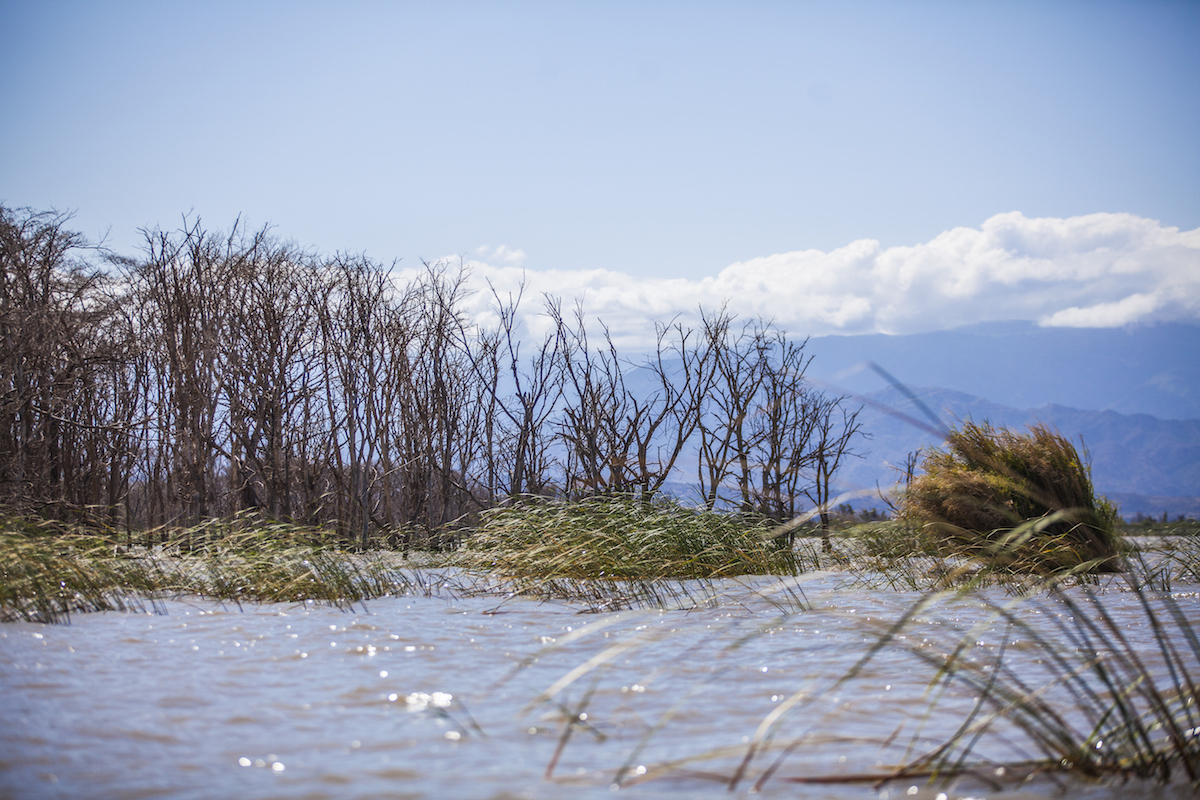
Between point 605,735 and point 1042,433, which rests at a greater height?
point 1042,433

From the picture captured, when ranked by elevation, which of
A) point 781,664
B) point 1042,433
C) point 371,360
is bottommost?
point 781,664

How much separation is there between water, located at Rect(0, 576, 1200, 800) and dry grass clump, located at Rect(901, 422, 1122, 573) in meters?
2.09

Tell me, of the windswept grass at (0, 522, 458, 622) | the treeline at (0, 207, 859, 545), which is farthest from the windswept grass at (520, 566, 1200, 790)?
the treeline at (0, 207, 859, 545)

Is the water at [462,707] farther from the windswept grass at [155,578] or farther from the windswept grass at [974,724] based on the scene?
the windswept grass at [155,578]

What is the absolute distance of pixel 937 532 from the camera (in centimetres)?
729

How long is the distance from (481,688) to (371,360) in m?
12.8

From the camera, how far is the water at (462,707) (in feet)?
6.13

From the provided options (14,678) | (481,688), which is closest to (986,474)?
(481,688)

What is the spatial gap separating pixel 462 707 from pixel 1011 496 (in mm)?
6351

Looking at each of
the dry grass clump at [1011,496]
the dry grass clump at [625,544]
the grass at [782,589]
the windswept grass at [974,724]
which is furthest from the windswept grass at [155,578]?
the dry grass clump at [1011,496]

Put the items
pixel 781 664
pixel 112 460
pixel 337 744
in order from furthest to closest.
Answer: pixel 112 460, pixel 781 664, pixel 337 744

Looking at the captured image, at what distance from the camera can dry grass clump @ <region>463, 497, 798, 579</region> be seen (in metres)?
5.78

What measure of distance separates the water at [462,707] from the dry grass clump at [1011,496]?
2.09m

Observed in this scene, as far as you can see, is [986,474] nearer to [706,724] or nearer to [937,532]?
[937,532]
